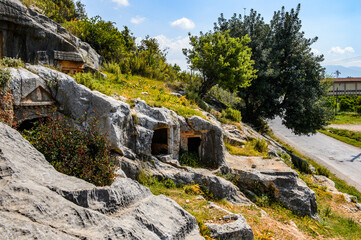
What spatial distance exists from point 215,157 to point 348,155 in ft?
78.9

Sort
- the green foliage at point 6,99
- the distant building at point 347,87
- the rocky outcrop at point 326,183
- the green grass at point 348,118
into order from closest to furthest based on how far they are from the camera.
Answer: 1. the green foliage at point 6,99
2. the rocky outcrop at point 326,183
3. the green grass at point 348,118
4. the distant building at point 347,87

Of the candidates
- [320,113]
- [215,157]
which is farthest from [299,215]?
[320,113]

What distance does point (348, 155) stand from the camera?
2812 cm

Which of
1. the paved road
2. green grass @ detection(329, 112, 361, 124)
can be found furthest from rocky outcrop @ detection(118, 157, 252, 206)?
green grass @ detection(329, 112, 361, 124)

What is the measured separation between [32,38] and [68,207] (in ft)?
→ 39.8

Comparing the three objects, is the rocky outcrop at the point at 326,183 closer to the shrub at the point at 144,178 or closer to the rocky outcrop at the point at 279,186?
the rocky outcrop at the point at 279,186

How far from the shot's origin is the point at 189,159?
37.5ft

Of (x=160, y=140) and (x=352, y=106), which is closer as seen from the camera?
(x=160, y=140)

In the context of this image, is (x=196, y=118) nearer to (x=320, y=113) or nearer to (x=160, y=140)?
(x=160, y=140)

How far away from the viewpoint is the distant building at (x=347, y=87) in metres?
65.9

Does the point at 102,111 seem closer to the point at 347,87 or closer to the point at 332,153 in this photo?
the point at 332,153

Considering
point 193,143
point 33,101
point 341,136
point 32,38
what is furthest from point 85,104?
point 341,136

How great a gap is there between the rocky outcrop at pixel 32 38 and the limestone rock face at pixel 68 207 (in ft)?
27.7

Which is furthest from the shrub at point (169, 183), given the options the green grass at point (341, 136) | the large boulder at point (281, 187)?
the green grass at point (341, 136)
